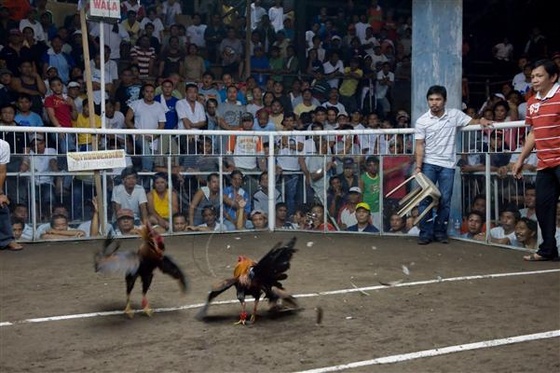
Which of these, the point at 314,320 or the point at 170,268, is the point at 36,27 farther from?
the point at 314,320

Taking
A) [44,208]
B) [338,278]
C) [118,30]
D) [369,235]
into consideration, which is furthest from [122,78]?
[338,278]

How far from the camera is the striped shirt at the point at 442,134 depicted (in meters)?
7.64

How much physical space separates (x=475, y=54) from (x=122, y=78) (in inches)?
323

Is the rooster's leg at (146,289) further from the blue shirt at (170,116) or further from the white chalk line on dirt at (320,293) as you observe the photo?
the blue shirt at (170,116)

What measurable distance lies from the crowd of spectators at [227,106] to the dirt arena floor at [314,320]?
155 centimetres

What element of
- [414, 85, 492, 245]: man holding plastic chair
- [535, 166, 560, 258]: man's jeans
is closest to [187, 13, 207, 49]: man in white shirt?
[414, 85, 492, 245]: man holding plastic chair

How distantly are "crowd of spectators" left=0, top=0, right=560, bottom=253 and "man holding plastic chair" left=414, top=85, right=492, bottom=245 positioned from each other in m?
0.27

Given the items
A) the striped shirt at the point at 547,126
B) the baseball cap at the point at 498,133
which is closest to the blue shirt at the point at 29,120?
the baseball cap at the point at 498,133

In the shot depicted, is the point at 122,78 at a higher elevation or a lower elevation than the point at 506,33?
lower

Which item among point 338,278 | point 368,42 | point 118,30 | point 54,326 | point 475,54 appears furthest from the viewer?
point 475,54

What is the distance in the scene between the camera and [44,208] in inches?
312

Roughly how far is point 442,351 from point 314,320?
37.5 inches

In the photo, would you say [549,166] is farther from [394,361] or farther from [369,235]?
[394,361]

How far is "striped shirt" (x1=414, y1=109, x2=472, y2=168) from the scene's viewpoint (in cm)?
764
